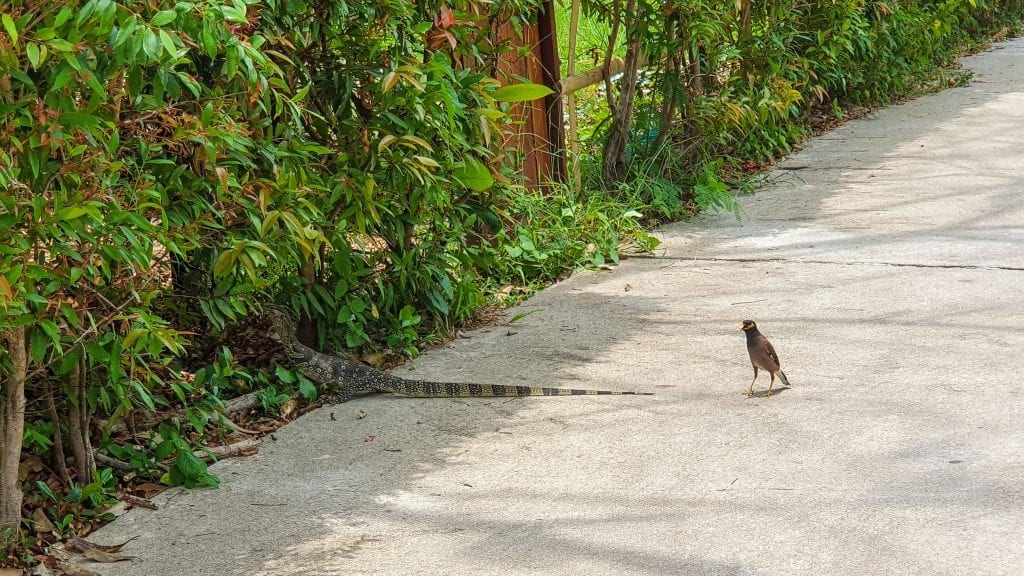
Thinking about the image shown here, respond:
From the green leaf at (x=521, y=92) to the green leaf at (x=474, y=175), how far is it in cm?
36

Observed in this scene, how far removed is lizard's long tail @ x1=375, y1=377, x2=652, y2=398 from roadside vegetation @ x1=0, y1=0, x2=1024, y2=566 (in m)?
0.38

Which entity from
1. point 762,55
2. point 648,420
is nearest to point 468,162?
point 648,420

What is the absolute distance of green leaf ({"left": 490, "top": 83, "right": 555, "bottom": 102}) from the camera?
5.33m

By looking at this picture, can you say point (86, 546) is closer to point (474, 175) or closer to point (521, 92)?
point (474, 175)

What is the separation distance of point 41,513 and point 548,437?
186 cm

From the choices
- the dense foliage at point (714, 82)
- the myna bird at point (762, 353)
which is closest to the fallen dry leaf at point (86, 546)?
the myna bird at point (762, 353)

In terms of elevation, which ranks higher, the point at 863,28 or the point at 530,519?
the point at 863,28

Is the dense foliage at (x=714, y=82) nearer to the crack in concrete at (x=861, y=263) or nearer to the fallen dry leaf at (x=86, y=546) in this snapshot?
the crack in concrete at (x=861, y=263)

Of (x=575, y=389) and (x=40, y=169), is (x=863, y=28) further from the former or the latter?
(x=40, y=169)

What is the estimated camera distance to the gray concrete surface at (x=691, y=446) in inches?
141

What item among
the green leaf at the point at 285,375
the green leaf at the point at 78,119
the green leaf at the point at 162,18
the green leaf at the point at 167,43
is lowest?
the green leaf at the point at 285,375

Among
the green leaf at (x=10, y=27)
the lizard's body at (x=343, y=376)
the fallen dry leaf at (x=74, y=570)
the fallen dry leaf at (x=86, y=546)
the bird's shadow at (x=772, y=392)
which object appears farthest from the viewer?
the lizard's body at (x=343, y=376)

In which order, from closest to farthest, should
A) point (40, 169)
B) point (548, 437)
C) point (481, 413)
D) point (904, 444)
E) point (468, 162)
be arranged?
1. point (40, 169)
2. point (904, 444)
3. point (548, 437)
4. point (481, 413)
5. point (468, 162)

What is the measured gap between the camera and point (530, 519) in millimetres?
3814
